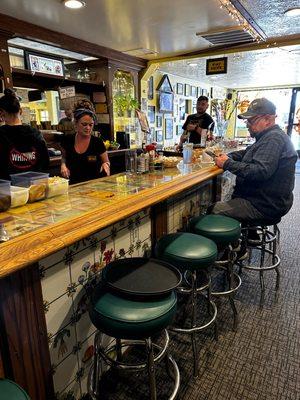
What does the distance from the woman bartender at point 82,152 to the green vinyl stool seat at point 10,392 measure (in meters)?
1.94

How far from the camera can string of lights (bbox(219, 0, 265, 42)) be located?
265 centimetres

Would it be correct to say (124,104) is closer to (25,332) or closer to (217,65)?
(217,65)

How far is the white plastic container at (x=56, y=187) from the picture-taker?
1.57m

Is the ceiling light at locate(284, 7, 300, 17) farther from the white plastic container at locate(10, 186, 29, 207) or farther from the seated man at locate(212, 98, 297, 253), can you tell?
the white plastic container at locate(10, 186, 29, 207)

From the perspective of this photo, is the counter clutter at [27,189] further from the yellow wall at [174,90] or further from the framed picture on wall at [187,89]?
the framed picture on wall at [187,89]

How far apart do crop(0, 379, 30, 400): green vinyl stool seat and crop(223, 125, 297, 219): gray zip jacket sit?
6.01 feet

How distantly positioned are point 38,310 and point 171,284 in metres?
0.55

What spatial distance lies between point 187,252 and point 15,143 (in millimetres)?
1633

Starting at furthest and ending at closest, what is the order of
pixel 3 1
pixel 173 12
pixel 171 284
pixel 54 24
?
pixel 54 24 < pixel 173 12 < pixel 3 1 < pixel 171 284

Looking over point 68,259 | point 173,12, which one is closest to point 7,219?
point 68,259

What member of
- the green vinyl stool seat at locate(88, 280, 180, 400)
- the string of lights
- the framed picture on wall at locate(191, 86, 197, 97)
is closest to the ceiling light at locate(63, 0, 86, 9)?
the string of lights

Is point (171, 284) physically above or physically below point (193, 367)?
above

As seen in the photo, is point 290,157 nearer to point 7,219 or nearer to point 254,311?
point 254,311

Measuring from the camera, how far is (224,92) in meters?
10.7
